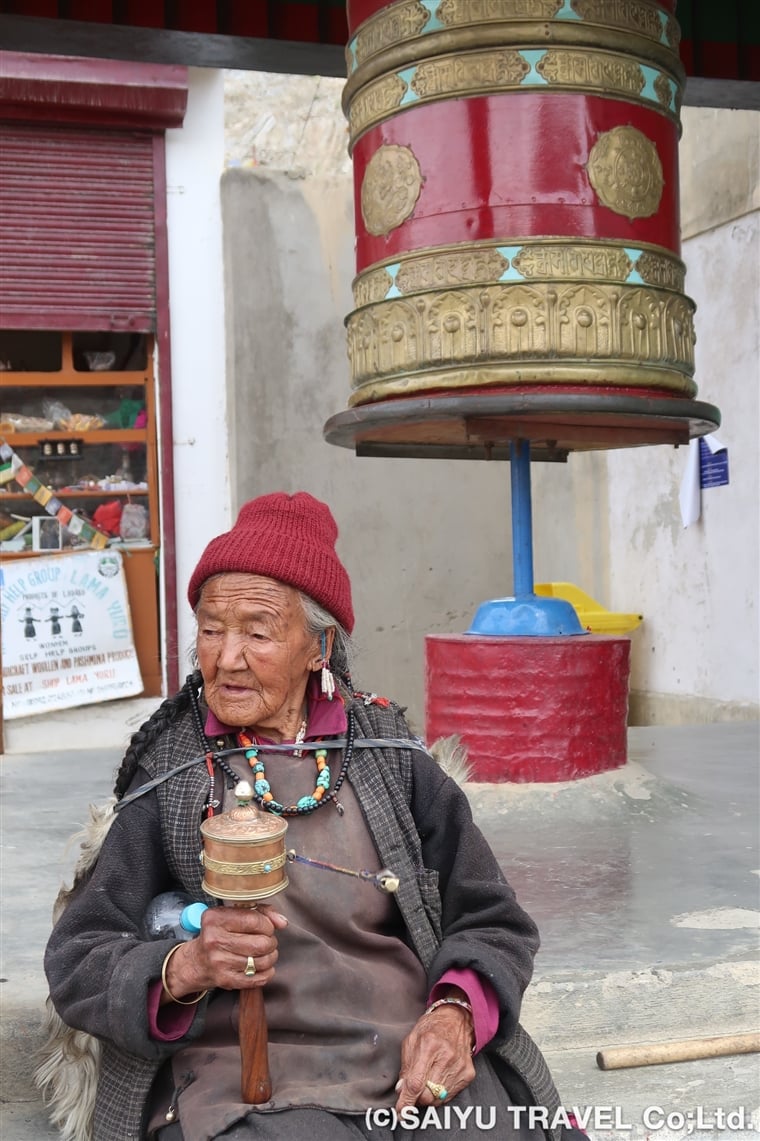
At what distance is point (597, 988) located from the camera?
2.68m

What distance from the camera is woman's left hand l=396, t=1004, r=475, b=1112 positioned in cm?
162

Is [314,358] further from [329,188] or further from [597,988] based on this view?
[597,988]

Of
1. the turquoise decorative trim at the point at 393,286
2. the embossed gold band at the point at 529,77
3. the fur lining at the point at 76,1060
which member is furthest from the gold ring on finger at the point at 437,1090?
the embossed gold band at the point at 529,77

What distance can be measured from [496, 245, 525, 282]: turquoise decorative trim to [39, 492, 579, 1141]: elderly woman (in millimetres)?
2135

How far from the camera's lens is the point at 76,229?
6.98 m

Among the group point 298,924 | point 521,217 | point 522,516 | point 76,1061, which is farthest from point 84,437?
point 298,924

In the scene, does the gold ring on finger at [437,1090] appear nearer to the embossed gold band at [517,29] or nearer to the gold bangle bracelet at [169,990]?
the gold bangle bracelet at [169,990]

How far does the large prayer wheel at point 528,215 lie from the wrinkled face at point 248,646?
83.3 inches

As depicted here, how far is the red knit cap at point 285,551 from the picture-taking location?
6.01ft

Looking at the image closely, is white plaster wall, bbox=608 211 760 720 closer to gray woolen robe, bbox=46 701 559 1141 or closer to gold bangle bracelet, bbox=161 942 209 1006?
gray woolen robe, bbox=46 701 559 1141

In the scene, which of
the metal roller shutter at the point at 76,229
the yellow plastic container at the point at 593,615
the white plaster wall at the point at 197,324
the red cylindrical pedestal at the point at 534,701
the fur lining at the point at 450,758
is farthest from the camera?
the yellow plastic container at the point at 593,615

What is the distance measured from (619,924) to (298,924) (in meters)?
1.59

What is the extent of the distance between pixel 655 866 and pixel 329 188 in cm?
503

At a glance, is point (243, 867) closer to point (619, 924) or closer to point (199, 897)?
point (199, 897)
